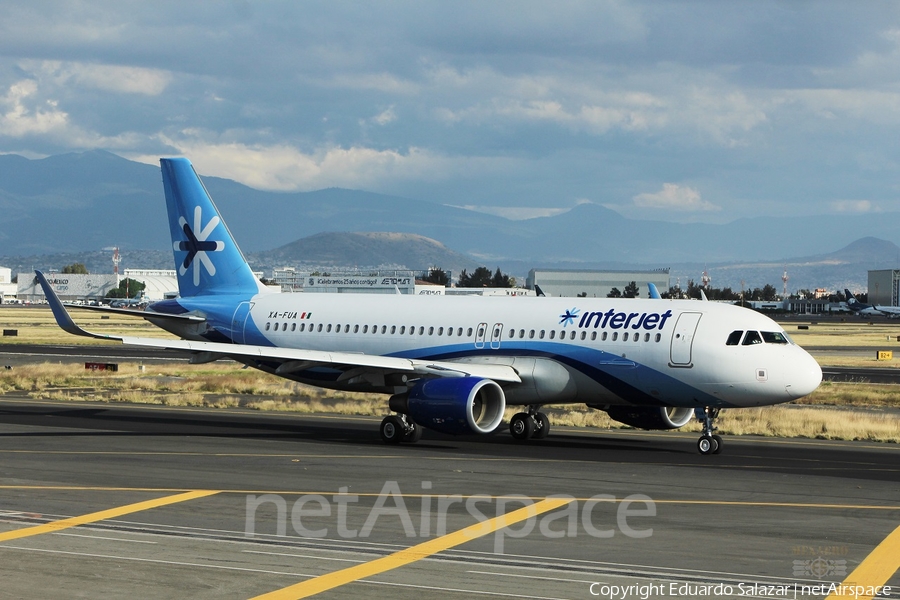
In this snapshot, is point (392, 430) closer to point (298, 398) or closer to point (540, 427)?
point (540, 427)

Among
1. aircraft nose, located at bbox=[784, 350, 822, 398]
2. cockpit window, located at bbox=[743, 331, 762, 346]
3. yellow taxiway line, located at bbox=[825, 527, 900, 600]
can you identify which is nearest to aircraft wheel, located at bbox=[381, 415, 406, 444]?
cockpit window, located at bbox=[743, 331, 762, 346]

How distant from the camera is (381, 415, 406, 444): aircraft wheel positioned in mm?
32594

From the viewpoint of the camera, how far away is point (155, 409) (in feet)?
142

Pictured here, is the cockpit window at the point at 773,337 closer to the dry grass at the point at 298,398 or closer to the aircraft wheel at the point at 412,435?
the dry grass at the point at 298,398

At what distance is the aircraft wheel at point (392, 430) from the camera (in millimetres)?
32594

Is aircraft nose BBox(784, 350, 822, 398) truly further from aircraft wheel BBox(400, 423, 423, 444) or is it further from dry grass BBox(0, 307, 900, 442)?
aircraft wheel BBox(400, 423, 423, 444)

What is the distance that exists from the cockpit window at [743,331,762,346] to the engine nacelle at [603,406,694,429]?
12.9ft

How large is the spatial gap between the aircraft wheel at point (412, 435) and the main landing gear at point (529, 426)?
3179 millimetres

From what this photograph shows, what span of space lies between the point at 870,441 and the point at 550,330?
10529mm

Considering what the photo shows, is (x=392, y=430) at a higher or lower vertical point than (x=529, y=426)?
lower

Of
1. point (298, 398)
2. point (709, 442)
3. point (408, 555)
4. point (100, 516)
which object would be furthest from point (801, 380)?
point (298, 398)

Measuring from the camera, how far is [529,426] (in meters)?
34.4

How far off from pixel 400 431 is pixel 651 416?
24.1 feet

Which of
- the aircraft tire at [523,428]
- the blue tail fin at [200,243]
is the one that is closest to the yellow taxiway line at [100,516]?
the aircraft tire at [523,428]
